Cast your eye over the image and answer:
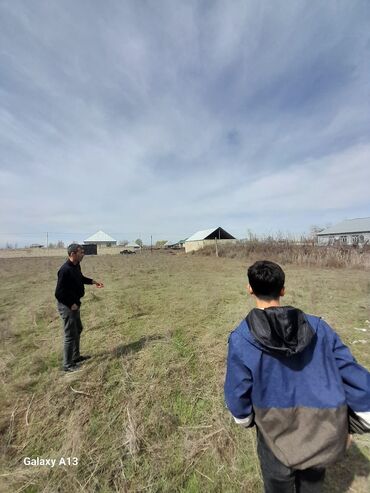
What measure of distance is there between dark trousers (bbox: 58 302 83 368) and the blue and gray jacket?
339cm

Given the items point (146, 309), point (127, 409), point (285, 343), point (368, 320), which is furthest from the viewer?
point (146, 309)

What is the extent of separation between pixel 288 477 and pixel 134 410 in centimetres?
224

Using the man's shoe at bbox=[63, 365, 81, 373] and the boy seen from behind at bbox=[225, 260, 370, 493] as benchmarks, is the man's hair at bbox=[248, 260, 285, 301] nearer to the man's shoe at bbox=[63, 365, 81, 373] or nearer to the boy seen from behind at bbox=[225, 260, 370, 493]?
the boy seen from behind at bbox=[225, 260, 370, 493]

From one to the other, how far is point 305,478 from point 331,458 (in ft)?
0.98

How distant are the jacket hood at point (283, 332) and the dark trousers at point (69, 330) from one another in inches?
139

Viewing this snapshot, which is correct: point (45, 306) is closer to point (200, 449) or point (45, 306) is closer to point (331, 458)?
point (200, 449)

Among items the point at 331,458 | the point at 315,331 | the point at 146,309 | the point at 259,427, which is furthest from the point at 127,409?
the point at 146,309

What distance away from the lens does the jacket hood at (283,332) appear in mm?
1372

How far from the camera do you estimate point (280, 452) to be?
149 cm

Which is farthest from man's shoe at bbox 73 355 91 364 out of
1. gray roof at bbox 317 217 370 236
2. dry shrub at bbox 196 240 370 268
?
gray roof at bbox 317 217 370 236

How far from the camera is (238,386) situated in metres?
1.50

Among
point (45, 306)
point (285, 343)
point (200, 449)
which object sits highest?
point (285, 343)

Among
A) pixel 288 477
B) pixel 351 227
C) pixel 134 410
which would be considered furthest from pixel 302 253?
pixel 351 227

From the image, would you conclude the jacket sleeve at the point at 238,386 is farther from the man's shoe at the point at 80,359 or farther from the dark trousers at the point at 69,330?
the man's shoe at the point at 80,359
